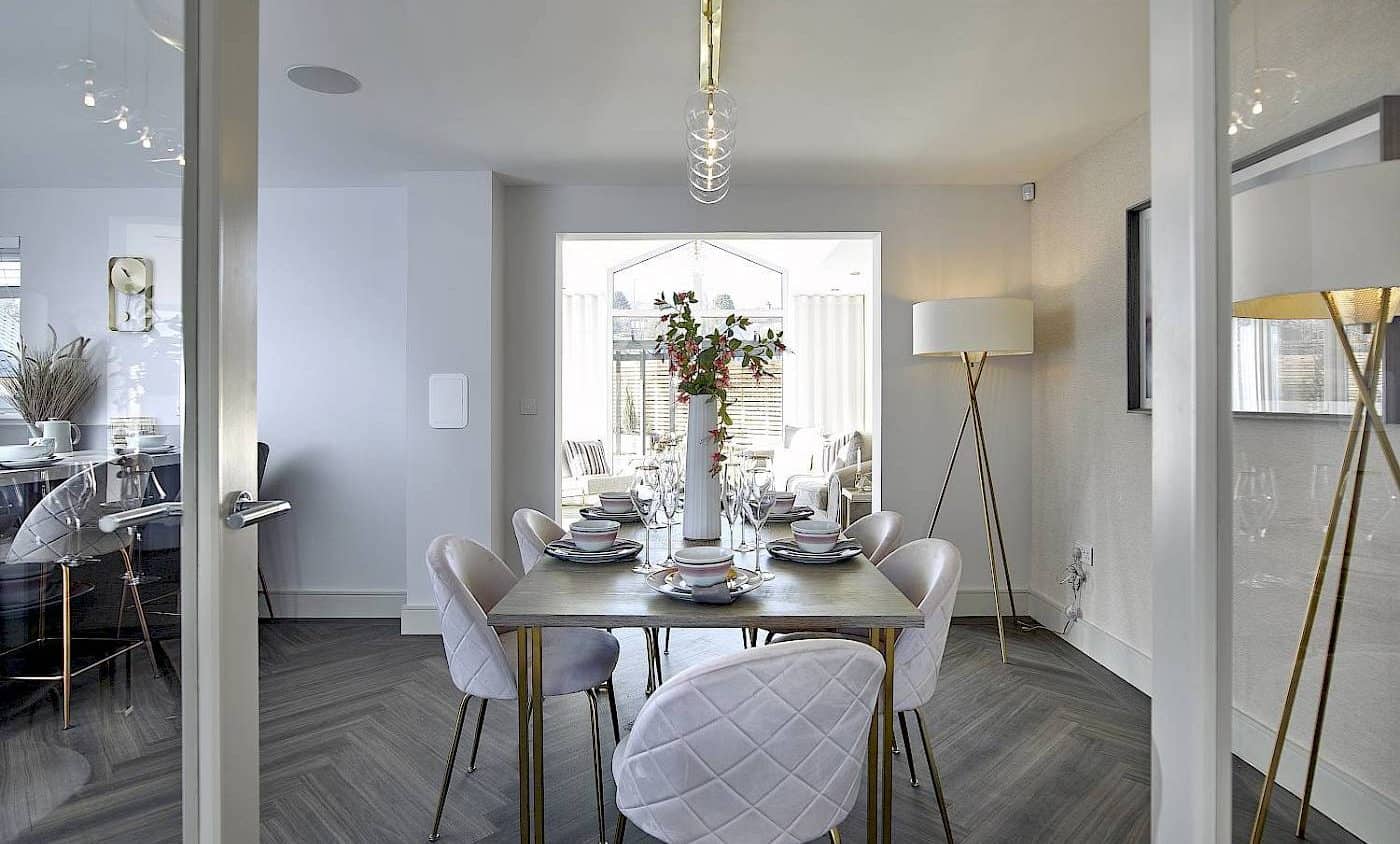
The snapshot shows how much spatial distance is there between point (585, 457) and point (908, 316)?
15.2 ft

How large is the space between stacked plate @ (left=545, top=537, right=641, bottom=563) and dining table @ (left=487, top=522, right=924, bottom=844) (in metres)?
0.13

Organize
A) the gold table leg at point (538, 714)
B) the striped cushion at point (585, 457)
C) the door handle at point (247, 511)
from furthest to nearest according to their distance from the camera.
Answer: the striped cushion at point (585, 457) → the gold table leg at point (538, 714) → the door handle at point (247, 511)

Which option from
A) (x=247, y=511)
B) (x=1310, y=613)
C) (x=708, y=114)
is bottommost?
(x=1310, y=613)

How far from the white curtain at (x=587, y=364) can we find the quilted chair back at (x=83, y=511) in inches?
300

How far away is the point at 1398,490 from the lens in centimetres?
96

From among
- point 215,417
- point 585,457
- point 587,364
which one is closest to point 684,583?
point 215,417

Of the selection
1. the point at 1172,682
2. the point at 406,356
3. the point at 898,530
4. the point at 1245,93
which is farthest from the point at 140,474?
the point at 406,356

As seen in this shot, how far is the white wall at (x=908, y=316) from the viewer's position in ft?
14.5

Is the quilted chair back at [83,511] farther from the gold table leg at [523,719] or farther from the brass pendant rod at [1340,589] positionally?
the brass pendant rod at [1340,589]

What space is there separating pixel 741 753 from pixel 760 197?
3692 millimetres

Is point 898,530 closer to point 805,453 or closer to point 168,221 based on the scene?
point 168,221

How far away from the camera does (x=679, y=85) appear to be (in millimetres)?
3045

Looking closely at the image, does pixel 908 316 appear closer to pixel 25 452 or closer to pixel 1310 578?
pixel 1310 578

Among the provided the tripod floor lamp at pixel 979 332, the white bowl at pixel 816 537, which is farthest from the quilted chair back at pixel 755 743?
the tripod floor lamp at pixel 979 332
